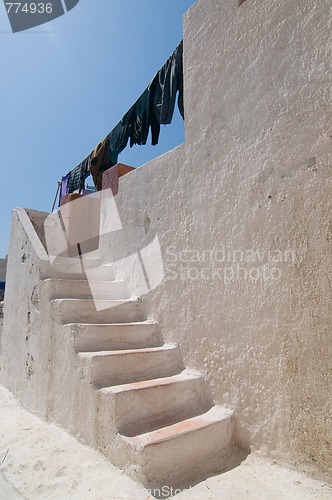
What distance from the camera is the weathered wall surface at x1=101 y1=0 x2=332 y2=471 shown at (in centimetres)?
198

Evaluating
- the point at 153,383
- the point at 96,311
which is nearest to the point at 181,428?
the point at 153,383

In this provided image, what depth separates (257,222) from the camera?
7.75ft

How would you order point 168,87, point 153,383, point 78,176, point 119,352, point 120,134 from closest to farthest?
point 153,383, point 119,352, point 168,87, point 120,134, point 78,176

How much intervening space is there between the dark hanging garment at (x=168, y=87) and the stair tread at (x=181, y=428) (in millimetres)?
3681

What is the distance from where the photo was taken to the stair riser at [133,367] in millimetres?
2314

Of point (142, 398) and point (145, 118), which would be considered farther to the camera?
point (145, 118)

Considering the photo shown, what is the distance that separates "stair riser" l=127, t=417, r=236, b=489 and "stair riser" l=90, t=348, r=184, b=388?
0.61 m

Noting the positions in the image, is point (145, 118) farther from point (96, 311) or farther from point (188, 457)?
point (188, 457)

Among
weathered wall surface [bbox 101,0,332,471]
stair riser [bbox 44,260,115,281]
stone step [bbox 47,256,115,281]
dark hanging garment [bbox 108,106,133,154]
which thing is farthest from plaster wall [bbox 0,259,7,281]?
weathered wall surface [bbox 101,0,332,471]

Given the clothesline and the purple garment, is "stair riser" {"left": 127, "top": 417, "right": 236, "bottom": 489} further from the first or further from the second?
the purple garment

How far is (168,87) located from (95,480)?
4358mm

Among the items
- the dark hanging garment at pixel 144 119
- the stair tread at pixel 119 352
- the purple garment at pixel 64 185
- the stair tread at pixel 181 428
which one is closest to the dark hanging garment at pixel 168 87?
the dark hanging garment at pixel 144 119

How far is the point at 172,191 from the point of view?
3.24 metres

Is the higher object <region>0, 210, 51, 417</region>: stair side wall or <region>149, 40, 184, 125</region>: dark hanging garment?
<region>149, 40, 184, 125</region>: dark hanging garment
